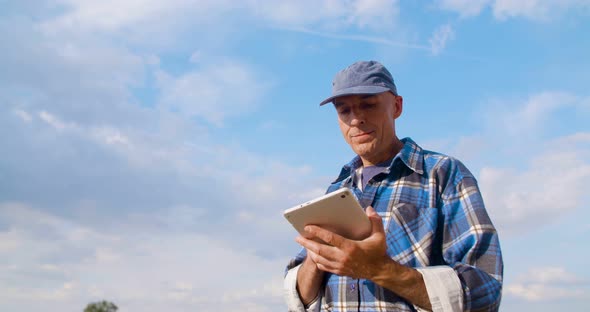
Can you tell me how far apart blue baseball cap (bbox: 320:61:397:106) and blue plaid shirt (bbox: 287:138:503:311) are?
0.61 m

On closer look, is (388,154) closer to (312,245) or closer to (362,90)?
(362,90)

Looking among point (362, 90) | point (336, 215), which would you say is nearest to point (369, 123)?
point (362, 90)

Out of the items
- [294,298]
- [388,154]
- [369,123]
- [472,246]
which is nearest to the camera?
[472,246]

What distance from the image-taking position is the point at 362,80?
4.90 meters

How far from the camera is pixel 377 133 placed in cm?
504

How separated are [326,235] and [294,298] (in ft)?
3.98

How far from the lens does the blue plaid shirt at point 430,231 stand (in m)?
4.04

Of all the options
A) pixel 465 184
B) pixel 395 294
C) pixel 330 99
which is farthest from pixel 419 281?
pixel 330 99

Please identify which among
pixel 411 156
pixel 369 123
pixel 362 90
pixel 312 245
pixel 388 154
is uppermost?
pixel 362 90

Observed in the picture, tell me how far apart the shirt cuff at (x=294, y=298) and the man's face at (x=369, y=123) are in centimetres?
124

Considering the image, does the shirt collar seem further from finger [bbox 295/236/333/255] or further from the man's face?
finger [bbox 295/236/333/255]

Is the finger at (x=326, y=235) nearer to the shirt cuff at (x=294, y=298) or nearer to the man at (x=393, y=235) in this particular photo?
the man at (x=393, y=235)

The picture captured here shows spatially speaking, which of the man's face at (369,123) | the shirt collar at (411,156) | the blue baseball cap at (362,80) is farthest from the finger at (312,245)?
the blue baseball cap at (362,80)

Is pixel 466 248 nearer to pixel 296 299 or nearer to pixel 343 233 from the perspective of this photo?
pixel 343 233
